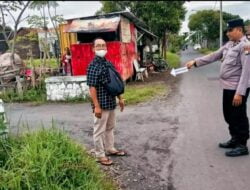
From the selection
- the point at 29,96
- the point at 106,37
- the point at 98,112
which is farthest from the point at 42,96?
the point at 98,112

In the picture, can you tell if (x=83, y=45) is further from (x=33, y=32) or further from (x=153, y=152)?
(x=153, y=152)

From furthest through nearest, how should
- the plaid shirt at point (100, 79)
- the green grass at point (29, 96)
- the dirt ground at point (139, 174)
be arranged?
1. the green grass at point (29, 96)
2. the plaid shirt at point (100, 79)
3. the dirt ground at point (139, 174)

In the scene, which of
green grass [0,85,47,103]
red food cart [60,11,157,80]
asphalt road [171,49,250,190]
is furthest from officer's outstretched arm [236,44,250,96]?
red food cart [60,11,157,80]

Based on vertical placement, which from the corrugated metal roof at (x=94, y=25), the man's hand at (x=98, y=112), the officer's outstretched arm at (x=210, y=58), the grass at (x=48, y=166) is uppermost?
the corrugated metal roof at (x=94, y=25)

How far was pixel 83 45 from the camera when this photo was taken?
13.0m

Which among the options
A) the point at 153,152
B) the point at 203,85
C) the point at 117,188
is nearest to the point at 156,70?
the point at 203,85

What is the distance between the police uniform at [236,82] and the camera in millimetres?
4664

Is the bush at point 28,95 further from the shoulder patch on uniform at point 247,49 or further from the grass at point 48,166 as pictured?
the shoulder patch on uniform at point 247,49

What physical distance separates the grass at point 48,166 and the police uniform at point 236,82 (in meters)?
1.99

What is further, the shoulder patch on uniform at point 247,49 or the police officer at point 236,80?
the police officer at point 236,80

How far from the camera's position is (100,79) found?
14.9 feet

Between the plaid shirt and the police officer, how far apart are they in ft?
4.37

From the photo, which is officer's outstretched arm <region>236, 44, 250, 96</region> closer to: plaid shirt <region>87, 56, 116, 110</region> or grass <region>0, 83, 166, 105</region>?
plaid shirt <region>87, 56, 116, 110</region>

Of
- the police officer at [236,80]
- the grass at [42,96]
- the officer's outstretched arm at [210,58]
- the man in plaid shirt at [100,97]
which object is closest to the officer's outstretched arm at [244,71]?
the police officer at [236,80]
